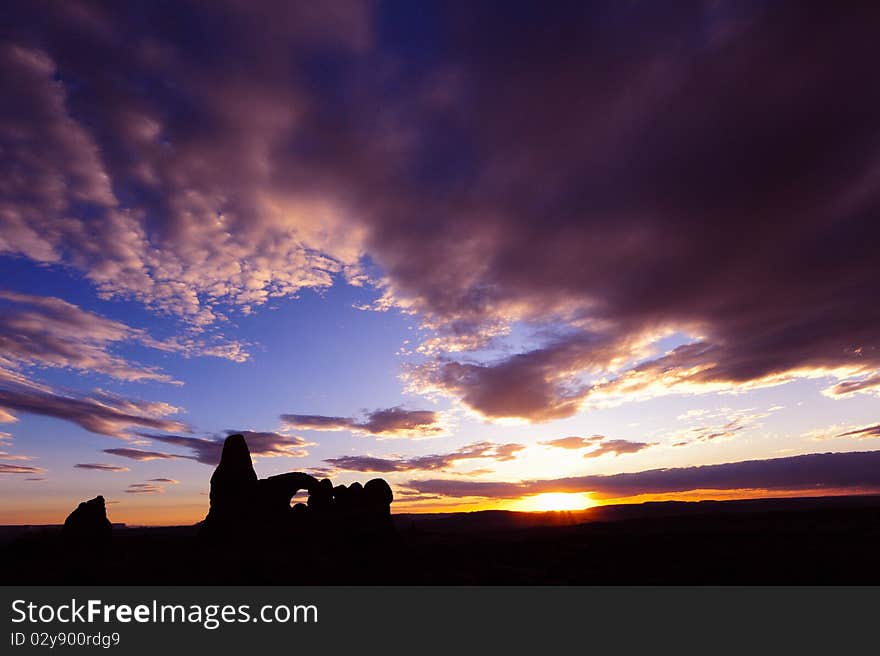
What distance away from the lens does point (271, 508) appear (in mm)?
40906

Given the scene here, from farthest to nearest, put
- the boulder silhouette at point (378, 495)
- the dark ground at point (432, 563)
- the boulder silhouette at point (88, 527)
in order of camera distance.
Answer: the boulder silhouette at point (378, 495), the boulder silhouette at point (88, 527), the dark ground at point (432, 563)

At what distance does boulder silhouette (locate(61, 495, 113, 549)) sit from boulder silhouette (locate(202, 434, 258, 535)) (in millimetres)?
7334

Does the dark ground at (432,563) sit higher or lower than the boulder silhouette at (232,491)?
lower

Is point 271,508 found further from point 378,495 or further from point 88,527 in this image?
point 88,527

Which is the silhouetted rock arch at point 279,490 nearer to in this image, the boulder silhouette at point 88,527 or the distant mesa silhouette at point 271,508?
the distant mesa silhouette at point 271,508

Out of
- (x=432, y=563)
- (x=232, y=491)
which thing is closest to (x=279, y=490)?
(x=232, y=491)

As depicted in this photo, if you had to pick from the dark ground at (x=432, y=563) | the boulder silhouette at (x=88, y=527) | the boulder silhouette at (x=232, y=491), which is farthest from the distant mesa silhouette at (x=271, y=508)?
the boulder silhouette at (x=88, y=527)

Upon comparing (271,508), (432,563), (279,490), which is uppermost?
(279,490)

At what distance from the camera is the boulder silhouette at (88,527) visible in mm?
35469

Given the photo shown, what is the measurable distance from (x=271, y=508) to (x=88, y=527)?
13.5 m

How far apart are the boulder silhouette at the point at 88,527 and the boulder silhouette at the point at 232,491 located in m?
7.33
